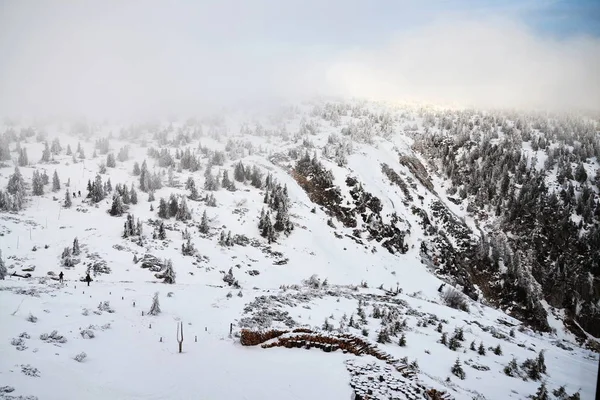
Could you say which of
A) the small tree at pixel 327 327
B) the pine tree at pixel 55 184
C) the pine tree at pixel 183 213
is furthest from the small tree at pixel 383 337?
the pine tree at pixel 55 184

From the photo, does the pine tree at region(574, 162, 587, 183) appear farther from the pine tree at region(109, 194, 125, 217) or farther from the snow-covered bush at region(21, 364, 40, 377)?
the snow-covered bush at region(21, 364, 40, 377)

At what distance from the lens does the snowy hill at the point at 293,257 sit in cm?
1466

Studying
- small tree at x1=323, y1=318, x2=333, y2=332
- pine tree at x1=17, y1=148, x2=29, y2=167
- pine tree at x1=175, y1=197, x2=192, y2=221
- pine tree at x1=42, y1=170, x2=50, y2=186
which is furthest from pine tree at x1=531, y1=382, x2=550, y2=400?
pine tree at x1=17, y1=148, x2=29, y2=167

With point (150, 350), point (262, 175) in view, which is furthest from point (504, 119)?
point (150, 350)

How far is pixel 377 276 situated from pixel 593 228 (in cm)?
3422

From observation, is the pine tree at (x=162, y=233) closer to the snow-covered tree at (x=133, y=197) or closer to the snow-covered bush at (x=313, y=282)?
the snow-covered tree at (x=133, y=197)

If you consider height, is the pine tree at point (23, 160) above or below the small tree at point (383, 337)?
above

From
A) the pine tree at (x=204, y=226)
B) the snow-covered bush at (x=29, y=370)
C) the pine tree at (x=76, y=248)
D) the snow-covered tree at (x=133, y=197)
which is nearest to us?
the snow-covered bush at (x=29, y=370)

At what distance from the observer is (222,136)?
72.6 meters

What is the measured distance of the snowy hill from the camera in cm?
1466

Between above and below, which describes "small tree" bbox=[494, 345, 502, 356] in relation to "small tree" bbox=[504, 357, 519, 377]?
below

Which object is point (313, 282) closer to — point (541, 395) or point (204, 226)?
point (204, 226)

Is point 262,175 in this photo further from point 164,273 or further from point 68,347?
point 68,347

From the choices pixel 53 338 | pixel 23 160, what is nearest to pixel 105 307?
pixel 53 338
